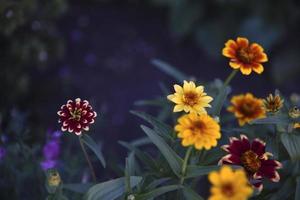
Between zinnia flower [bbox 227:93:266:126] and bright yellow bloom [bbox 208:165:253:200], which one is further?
zinnia flower [bbox 227:93:266:126]

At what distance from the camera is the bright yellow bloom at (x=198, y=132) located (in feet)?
3.75

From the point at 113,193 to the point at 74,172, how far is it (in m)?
0.49

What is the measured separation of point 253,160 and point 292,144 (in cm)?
16

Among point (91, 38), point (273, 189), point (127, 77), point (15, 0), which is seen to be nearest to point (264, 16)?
point (127, 77)

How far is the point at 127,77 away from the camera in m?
3.09

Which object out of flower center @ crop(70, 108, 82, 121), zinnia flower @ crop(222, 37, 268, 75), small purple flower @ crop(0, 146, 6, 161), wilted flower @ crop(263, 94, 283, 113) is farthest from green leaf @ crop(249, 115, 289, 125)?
small purple flower @ crop(0, 146, 6, 161)

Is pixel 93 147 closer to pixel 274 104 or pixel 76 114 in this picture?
pixel 76 114

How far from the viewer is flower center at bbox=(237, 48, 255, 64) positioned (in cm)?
139

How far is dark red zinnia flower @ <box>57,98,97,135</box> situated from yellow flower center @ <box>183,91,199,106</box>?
251 millimetres

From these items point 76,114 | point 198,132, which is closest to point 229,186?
point 198,132

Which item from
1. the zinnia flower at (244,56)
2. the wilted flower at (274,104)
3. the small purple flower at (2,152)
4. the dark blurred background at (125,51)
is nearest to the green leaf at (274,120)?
the wilted flower at (274,104)

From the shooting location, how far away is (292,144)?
1369 millimetres

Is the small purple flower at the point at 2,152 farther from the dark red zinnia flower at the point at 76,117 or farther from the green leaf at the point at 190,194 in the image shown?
the green leaf at the point at 190,194

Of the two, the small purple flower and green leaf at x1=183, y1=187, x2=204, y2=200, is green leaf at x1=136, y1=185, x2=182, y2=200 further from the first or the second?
the small purple flower
